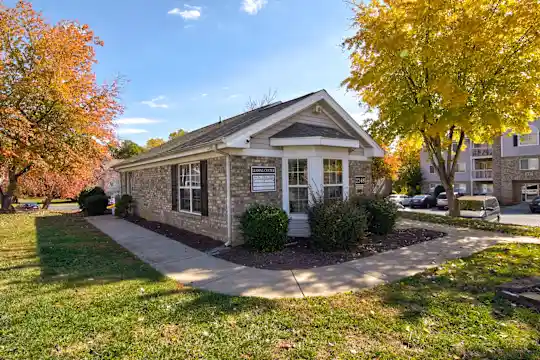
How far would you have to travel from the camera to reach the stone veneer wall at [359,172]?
10625 millimetres

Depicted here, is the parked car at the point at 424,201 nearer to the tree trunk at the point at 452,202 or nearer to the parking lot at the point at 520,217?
the parking lot at the point at 520,217

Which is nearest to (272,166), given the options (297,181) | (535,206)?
(297,181)

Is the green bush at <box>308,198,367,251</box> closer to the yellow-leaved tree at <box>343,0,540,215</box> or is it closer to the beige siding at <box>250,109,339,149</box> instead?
the beige siding at <box>250,109,339,149</box>

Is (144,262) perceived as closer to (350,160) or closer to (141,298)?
(141,298)

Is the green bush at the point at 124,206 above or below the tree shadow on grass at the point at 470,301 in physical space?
above

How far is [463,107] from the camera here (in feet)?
32.5

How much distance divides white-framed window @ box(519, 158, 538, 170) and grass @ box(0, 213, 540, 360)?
32.3 metres

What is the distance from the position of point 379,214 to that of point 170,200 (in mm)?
7688

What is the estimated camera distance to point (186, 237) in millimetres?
9703

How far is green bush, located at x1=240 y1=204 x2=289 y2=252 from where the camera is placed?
24.5 feet

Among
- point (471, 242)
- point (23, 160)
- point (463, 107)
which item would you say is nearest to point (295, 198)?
point (471, 242)

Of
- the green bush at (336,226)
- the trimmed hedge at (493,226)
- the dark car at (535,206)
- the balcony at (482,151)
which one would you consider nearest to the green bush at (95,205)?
the green bush at (336,226)

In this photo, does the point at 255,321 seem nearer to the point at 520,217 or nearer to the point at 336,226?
the point at 336,226

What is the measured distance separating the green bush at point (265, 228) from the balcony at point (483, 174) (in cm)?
3676
